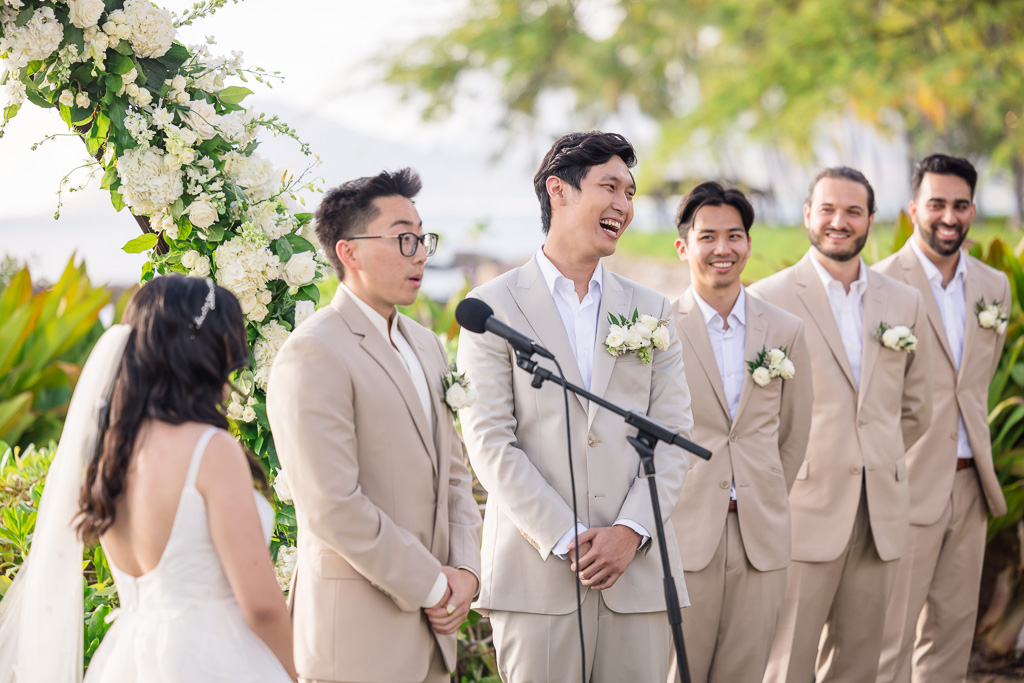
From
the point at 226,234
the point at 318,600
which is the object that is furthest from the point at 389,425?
the point at 226,234

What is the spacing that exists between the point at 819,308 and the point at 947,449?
1146 millimetres

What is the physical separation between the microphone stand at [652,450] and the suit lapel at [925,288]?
3036 mm

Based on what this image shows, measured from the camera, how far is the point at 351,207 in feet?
10.00

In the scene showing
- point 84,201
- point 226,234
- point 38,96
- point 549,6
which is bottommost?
point 226,234

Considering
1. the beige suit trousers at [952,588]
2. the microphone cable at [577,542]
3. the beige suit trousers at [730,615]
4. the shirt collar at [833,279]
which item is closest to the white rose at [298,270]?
the microphone cable at [577,542]

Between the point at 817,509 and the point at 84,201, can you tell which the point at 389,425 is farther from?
the point at 84,201

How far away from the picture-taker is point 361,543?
2744 mm

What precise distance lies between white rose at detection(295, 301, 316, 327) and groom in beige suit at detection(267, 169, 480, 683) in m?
0.61

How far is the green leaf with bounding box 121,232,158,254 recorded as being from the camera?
3487 millimetres

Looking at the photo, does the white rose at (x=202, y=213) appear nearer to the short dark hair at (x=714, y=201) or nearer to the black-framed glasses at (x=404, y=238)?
the black-framed glasses at (x=404, y=238)

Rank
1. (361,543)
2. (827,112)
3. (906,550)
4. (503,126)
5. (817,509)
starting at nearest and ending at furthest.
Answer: (361,543), (817,509), (906,550), (827,112), (503,126)

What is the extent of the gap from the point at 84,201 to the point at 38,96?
1189 centimetres

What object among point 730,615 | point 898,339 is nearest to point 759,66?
point 898,339

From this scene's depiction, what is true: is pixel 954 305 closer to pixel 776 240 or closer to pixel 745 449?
pixel 745 449
